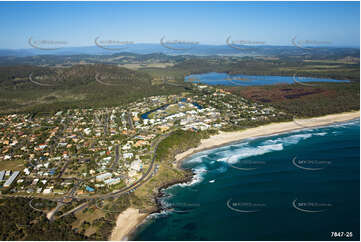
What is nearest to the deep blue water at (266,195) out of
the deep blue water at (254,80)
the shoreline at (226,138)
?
the shoreline at (226,138)

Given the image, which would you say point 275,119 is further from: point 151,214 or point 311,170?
point 151,214

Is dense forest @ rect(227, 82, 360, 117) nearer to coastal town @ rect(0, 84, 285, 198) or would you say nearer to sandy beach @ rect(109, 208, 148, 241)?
coastal town @ rect(0, 84, 285, 198)

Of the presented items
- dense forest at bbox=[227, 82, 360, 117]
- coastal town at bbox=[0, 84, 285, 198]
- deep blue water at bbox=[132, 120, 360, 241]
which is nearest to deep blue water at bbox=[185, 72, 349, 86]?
dense forest at bbox=[227, 82, 360, 117]

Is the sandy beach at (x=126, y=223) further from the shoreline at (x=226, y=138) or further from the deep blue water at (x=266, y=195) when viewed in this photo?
the deep blue water at (x=266, y=195)

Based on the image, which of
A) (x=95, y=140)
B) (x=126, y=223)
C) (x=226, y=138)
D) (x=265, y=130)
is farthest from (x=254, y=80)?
(x=126, y=223)

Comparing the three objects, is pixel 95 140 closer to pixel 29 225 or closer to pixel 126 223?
pixel 29 225

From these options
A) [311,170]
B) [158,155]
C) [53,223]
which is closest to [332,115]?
[311,170]

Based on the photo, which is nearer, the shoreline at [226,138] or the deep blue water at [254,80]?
the shoreline at [226,138]

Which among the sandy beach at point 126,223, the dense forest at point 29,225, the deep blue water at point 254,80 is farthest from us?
the deep blue water at point 254,80
